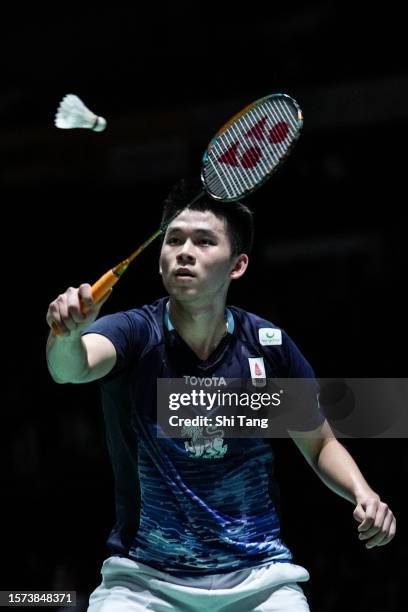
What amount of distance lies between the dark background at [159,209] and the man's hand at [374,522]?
3442 mm

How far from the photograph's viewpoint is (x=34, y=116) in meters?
9.97

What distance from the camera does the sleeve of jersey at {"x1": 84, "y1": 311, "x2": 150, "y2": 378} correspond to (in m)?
2.95

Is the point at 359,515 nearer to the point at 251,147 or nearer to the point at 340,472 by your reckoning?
the point at 340,472

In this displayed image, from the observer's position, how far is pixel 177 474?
3.00 m

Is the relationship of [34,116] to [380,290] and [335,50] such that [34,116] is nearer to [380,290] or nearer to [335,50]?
[335,50]

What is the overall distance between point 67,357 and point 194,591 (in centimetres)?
83

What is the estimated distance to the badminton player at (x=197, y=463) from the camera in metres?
2.91

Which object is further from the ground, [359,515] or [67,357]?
[67,357]

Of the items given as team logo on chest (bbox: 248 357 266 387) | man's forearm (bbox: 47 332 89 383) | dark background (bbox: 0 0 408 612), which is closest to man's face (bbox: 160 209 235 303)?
team logo on chest (bbox: 248 357 266 387)

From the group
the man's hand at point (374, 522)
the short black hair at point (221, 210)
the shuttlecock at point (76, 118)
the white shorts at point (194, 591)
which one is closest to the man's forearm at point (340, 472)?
the man's hand at point (374, 522)

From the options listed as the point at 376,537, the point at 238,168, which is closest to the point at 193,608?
the point at 376,537

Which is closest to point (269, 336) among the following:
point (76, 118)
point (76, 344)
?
point (76, 344)

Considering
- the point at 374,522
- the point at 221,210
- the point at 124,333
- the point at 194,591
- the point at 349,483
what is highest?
the point at 221,210

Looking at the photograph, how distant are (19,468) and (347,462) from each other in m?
5.34
